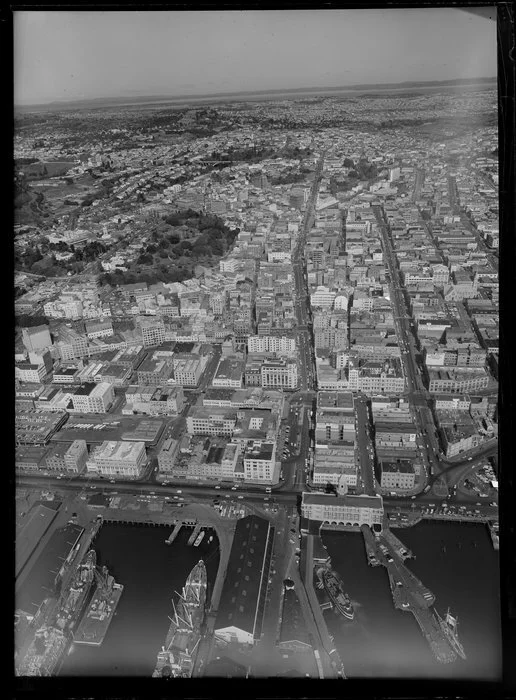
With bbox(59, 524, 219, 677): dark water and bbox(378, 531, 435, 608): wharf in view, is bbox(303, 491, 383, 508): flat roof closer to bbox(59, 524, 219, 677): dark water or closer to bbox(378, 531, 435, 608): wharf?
bbox(378, 531, 435, 608): wharf

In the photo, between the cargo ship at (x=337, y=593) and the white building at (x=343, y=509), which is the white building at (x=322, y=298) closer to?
the white building at (x=343, y=509)

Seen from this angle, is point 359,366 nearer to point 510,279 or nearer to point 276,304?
point 276,304

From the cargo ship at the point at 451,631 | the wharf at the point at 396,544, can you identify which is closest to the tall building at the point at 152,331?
the wharf at the point at 396,544

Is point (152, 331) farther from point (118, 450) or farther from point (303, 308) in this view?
point (303, 308)

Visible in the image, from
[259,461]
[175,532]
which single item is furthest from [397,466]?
[175,532]

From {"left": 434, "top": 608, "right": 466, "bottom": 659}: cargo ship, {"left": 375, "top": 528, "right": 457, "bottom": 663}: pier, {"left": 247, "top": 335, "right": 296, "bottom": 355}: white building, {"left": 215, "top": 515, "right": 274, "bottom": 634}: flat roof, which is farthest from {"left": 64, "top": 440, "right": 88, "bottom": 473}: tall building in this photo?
{"left": 434, "top": 608, "right": 466, "bottom": 659}: cargo ship

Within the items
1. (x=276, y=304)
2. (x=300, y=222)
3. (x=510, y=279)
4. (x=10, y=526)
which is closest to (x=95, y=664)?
(x=10, y=526)
